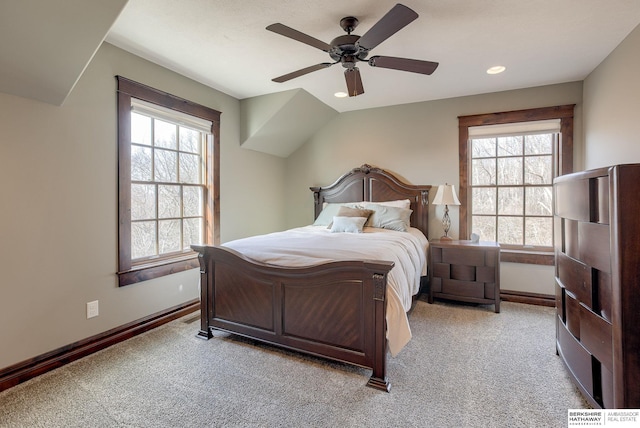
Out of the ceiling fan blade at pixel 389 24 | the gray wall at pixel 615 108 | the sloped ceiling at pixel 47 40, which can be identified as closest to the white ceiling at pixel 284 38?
the sloped ceiling at pixel 47 40

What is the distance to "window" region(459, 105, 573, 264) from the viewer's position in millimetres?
3543

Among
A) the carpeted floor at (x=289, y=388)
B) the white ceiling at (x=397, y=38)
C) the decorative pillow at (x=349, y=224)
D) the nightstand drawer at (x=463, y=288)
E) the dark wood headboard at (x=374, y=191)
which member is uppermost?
the white ceiling at (x=397, y=38)

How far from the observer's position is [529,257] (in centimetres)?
360

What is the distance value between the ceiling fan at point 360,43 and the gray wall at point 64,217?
1.53m

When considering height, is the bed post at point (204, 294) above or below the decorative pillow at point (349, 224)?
below

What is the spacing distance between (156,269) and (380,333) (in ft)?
7.24

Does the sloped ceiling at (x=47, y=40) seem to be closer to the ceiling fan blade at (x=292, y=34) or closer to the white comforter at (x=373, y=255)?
the ceiling fan blade at (x=292, y=34)

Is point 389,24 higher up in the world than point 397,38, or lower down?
lower down

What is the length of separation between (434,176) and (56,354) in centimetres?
417

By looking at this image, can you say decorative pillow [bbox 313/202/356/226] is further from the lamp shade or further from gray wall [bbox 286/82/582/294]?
the lamp shade

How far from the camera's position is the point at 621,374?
1.36 metres

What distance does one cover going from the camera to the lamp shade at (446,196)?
366 cm

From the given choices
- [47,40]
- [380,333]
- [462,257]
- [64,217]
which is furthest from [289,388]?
[47,40]

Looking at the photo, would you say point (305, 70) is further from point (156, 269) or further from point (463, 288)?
point (463, 288)
